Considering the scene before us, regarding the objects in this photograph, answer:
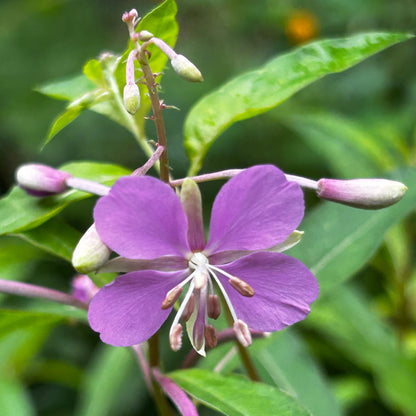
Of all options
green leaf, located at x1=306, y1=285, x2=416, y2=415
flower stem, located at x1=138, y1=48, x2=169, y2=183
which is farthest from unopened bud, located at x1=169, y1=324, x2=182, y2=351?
green leaf, located at x1=306, y1=285, x2=416, y2=415

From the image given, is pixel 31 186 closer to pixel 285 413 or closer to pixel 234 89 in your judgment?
pixel 234 89

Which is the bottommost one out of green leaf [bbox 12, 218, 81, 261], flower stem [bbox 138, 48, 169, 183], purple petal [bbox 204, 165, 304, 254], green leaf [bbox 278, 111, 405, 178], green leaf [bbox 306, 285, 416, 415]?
green leaf [bbox 306, 285, 416, 415]

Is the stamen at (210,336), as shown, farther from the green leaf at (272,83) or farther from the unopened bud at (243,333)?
the green leaf at (272,83)

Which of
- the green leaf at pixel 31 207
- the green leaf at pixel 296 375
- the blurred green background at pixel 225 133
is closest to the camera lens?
the green leaf at pixel 31 207

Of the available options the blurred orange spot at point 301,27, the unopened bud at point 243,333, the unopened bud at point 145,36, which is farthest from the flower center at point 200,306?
the blurred orange spot at point 301,27

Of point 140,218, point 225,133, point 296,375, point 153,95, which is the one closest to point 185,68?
point 153,95

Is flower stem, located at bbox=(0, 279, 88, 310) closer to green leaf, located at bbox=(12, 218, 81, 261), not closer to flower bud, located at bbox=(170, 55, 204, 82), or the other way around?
green leaf, located at bbox=(12, 218, 81, 261)

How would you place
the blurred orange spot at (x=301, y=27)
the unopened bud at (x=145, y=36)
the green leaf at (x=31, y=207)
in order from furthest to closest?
the blurred orange spot at (x=301, y=27) → the green leaf at (x=31, y=207) → the unopened bud at (x=145, y=36)
